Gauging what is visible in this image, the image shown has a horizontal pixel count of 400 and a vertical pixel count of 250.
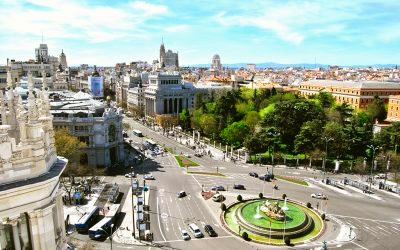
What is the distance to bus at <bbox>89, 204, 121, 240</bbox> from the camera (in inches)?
1561

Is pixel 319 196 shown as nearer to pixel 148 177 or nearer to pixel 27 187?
pixel 148 177

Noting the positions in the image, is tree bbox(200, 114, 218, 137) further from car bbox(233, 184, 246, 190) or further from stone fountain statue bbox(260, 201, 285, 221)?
stone fountain statue bbox(260, 201, 285, 221)

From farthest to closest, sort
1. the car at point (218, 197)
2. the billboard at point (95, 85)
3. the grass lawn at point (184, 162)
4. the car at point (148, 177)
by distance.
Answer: the billboard at point (95, 85) → the grass lawn at point (184, 162) → the car at point (148, 177) → the car at point (218, 197)

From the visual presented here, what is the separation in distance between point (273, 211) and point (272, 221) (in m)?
1.66

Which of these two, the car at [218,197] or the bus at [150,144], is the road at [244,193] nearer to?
the car at [218,197]

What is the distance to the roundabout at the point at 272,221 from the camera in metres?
41.1

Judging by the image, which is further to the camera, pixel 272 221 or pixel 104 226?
pixel 272 221

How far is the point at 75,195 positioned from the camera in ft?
161

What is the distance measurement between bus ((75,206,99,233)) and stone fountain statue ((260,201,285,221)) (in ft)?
73.1

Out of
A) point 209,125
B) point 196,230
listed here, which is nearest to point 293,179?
point 196,230

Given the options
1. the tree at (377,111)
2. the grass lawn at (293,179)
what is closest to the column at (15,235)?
the grass lawn at (293,179)

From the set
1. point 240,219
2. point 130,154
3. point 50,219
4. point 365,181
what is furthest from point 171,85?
point 50,219

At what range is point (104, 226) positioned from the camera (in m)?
40.5

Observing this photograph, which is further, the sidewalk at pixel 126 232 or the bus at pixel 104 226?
the bus at pixel 104 226
